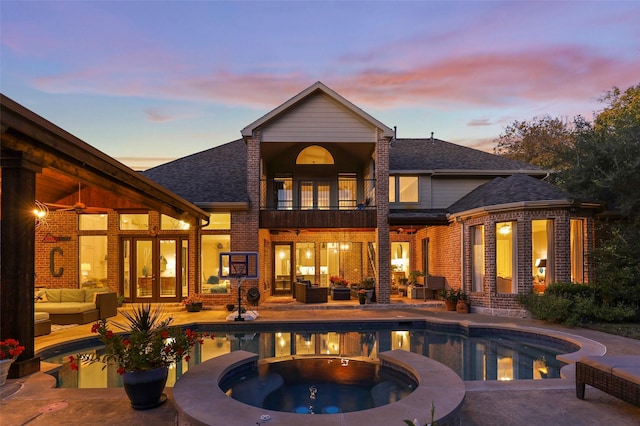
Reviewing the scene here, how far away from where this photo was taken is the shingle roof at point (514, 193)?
41.6 feet

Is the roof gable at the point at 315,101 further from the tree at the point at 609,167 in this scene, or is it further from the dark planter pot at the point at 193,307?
the dark planter pot at the point at 193,307

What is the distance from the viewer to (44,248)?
1459cm

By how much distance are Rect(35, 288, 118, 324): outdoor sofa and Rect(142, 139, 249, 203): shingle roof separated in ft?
14.4

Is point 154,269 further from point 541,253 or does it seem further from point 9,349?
point 541,253

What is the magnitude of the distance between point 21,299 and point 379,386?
19.0 feet

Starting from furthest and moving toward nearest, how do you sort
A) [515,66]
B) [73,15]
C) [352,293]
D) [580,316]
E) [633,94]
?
1. [633,94]
2. [352,293]
3. [515,66]
4. [580,316]
5. [73,15]

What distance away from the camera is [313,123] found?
1480 cm

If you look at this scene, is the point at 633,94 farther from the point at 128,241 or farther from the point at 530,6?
the point at 128,241

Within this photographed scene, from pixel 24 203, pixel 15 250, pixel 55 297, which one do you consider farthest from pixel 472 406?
pixel 55 297

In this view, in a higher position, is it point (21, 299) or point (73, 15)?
point (73, 15)

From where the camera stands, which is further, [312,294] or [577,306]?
[312,294]

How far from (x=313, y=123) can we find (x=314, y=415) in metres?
11.6

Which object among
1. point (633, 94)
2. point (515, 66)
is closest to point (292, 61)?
point (515, 66)

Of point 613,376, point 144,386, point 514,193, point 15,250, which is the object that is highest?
point 514,193
